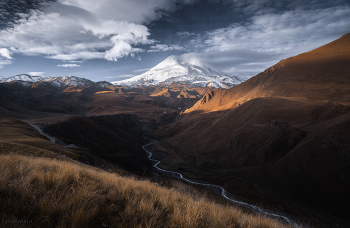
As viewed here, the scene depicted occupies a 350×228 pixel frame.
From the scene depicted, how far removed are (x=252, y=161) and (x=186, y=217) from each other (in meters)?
52.7

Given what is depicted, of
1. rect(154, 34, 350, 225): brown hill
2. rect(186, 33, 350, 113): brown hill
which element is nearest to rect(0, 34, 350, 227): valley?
rect(154, 34, 350, 225): brown hill

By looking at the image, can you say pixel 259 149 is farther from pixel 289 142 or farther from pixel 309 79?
pixel 309 79

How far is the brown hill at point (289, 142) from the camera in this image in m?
32.8

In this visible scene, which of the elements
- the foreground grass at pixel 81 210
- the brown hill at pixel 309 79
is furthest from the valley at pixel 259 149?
the foreground grass at pixel 81 210

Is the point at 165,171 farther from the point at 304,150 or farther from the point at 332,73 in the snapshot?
the point at 332,73

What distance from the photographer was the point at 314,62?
106 meters

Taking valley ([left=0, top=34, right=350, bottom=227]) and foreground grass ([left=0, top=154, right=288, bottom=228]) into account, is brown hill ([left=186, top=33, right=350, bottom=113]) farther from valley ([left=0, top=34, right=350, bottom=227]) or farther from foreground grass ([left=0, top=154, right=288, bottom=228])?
foreground grass ([left=0, top=154, right=288, bottom=228])

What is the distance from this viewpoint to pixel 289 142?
4547 centimetres

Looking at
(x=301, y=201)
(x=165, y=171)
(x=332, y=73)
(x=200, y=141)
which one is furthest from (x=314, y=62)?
(x=165, y=171)

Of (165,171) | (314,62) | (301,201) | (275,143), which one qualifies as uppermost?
(314,62)

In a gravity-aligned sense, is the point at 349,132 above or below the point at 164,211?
above

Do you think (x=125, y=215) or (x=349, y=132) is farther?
(x=349, y=132)

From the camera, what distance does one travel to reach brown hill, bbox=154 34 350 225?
32.8 m

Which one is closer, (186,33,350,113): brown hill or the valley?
the valley
